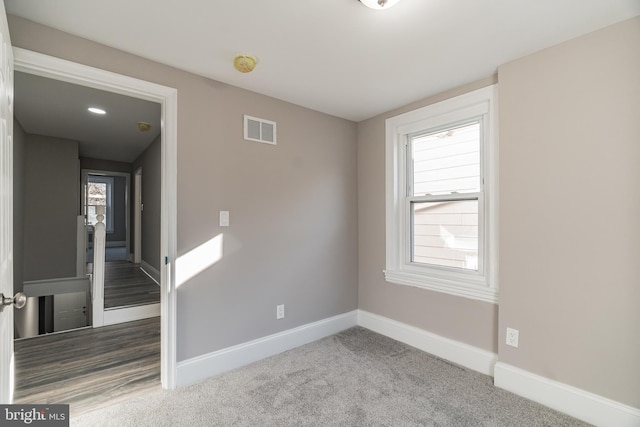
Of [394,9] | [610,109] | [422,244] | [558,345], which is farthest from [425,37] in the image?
[558,345]

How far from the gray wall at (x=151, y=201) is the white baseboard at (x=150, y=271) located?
0.18 feet

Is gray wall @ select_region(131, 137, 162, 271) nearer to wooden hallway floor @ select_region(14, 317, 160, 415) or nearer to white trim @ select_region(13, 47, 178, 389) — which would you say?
wooden hallway floor @ select_region(14, 317, 160, 415)

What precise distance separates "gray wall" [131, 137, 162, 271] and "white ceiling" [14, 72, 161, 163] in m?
0.24

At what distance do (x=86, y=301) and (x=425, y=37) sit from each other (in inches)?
225

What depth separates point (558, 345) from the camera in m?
1.95

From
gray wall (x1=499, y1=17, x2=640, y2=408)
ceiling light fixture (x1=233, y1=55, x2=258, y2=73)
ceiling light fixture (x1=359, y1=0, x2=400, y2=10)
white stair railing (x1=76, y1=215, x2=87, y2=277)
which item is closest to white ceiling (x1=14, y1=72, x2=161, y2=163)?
white stair railing (x1=76, y1=215, x2=87, y2=277)

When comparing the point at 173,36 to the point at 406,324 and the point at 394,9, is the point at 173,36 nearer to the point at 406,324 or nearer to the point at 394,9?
the point at 394,9

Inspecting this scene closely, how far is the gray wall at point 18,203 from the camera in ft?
12.4

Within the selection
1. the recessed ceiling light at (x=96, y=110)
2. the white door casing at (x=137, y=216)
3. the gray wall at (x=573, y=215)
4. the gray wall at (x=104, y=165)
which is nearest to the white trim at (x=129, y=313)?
the recessed ceiling light at (x=96, y=110)

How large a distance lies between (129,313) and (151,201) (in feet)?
6.76

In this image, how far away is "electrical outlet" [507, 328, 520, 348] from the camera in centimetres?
213

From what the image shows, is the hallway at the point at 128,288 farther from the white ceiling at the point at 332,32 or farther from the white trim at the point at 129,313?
the white ceiling at the point at 332,32

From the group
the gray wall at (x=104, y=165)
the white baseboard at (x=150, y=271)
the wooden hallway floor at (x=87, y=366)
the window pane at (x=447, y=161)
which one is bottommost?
the wooden hallway floor at (x=87, y=366)

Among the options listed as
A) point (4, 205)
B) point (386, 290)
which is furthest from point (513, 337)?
point (4, 205)
